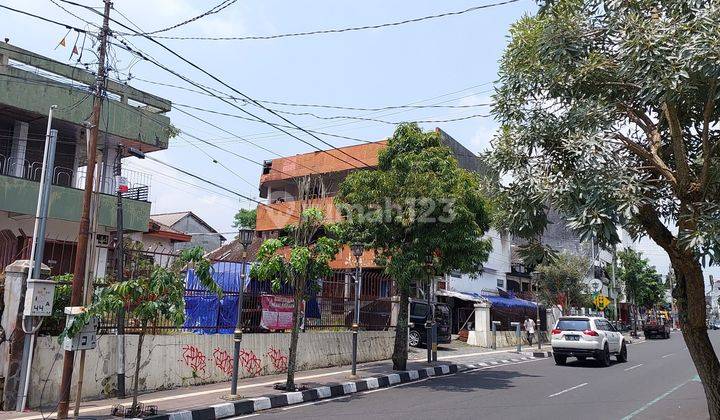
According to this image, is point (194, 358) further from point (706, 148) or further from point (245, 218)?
point (245, 218)

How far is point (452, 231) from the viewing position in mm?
14625

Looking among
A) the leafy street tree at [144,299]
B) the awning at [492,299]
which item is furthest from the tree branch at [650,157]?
the awning at [492,299]

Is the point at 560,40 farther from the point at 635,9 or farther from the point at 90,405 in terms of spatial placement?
the point at 90,405

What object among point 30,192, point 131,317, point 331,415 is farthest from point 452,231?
point 30,192

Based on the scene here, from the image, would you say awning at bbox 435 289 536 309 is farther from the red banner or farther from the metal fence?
the red banner

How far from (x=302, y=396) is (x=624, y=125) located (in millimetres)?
8025

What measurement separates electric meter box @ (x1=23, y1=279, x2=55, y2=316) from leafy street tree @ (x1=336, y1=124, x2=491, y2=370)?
802 centimetres

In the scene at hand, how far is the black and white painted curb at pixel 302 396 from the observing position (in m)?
9.52

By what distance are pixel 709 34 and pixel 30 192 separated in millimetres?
17537

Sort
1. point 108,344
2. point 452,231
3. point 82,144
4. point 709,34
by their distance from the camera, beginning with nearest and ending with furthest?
point 709,34
point 108,344
point 452,231
point 82,144

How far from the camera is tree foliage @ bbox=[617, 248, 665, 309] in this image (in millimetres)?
54875

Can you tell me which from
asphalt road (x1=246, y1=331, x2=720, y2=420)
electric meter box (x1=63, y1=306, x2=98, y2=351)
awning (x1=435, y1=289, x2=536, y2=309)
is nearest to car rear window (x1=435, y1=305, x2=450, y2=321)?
awning (x1=435, y1=289, x2=536, y2=309)

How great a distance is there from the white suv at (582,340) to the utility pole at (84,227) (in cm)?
1598

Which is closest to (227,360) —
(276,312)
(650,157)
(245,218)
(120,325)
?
(276,312)
